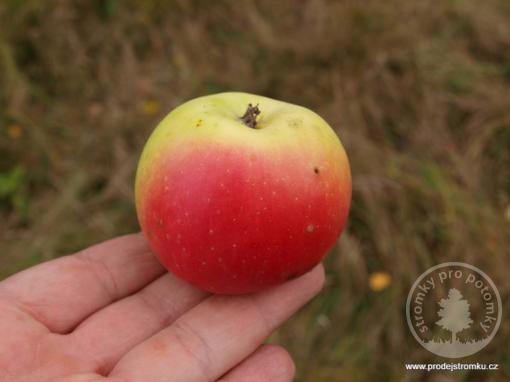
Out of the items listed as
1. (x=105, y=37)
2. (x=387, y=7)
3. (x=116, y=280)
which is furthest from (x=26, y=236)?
(x=387, y=7)

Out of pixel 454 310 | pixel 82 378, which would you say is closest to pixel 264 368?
pixel 82 378

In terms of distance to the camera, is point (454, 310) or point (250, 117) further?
point (454, 310)

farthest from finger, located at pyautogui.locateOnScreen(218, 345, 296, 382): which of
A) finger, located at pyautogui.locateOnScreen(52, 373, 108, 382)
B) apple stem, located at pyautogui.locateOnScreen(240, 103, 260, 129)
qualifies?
apple stem, located at pyautogui.locateOnScreen(240, 103, 260, 129)

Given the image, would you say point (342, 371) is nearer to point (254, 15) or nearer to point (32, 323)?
point (32, 323)

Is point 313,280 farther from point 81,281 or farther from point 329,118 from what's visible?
point 329,118

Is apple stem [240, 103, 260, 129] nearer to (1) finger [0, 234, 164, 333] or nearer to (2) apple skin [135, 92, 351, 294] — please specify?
(2) apple skin [135, 92, 351, 294]

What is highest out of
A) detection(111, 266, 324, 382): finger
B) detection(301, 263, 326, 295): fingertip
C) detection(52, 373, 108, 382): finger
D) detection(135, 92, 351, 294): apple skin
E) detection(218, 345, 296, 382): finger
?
detection(135, 92, 351, 294): apple skin

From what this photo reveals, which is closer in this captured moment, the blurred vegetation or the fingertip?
the fingertip
